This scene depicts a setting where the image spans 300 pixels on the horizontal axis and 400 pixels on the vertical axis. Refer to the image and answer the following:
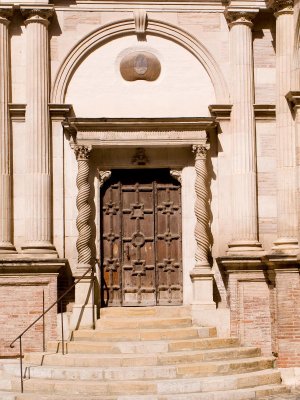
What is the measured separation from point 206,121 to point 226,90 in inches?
33.9

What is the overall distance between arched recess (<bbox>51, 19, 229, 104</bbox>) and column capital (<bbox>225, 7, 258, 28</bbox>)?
0.76 m

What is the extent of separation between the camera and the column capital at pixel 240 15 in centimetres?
1733

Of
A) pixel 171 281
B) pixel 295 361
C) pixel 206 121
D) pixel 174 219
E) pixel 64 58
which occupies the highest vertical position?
pixel 64 58

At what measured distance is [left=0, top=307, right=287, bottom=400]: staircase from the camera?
1436cm

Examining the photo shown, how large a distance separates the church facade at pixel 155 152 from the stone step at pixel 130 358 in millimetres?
898

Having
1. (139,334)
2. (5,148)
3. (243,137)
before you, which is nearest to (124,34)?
(243,137)

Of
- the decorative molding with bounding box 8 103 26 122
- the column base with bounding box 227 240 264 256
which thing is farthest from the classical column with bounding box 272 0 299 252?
the decorative molding with bounding box 8 103 26 122

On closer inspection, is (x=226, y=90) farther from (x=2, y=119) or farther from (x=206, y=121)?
(x=2, y=119)

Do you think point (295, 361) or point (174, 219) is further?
point (174, 219)

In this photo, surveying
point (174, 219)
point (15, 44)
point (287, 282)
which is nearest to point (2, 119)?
point (15, 44)

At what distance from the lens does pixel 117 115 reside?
17391 millimetres

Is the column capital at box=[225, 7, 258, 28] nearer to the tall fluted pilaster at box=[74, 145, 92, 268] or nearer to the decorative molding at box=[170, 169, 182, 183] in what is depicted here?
the decorative molding at box=[170, 169, 182, 183]

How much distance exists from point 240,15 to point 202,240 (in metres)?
4.27

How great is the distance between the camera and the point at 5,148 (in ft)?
55.4
